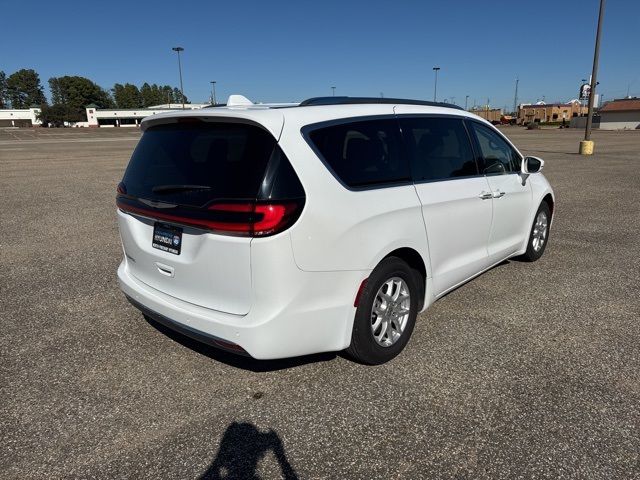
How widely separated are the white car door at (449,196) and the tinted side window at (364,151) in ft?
0.58

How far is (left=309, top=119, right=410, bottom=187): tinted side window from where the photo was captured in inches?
113

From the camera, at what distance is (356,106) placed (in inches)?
127

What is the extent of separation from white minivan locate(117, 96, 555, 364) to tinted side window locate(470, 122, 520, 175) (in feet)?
2.24

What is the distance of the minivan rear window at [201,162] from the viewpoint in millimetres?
2602

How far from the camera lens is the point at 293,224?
2.57 m

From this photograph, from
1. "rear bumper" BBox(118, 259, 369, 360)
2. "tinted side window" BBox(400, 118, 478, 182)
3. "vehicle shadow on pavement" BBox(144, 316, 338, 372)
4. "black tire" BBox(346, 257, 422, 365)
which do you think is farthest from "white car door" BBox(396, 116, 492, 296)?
"vehicle shadow on pavement" BBox(144, 316, 338, 372)

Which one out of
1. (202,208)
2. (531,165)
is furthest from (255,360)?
(531,165)

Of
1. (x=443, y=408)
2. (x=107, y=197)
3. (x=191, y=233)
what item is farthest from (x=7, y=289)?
(x=107, y=197)

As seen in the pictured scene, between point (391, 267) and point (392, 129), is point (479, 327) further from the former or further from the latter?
point (392, 129)

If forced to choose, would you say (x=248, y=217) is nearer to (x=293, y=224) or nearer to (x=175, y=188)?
(x=293, y=224)

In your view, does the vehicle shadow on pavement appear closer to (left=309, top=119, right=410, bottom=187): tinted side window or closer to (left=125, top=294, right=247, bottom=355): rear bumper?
(left=125, top=294, right=247, bottom=355): rear bumper

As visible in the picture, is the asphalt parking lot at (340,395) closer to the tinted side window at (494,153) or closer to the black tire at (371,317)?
the black tire at (371,317)

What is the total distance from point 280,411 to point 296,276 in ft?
2.75

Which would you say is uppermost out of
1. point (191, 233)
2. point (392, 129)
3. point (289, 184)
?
point (392, 129)
